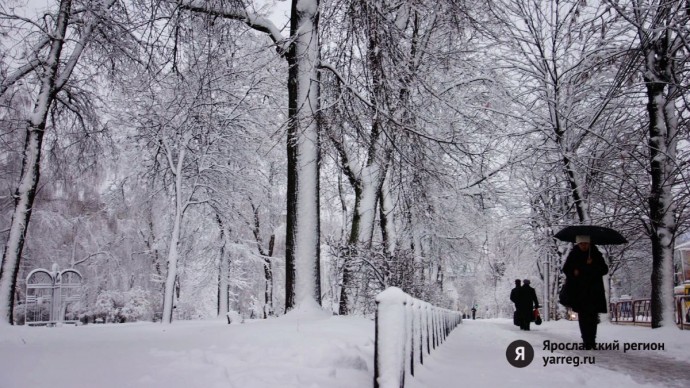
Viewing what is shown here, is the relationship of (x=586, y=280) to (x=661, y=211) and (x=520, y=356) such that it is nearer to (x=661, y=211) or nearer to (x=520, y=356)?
(x=520, y=356)

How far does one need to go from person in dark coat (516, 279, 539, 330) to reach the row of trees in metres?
2.75

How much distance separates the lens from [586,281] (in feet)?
24.9

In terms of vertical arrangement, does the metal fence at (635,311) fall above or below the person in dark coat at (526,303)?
below

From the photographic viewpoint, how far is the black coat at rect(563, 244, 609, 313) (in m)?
7.52

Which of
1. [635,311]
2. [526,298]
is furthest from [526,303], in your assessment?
[635,311]

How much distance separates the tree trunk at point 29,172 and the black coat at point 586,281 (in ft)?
35.5

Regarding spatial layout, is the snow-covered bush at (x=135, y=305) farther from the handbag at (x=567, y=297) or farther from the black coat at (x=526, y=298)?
the handbag at (x=567, y=297)

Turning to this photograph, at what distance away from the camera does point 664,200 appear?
1156cm

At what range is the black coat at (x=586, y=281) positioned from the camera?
7516 mm

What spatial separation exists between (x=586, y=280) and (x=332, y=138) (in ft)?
16.7

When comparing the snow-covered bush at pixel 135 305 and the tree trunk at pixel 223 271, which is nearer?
the tree trunk at pixel 223 271

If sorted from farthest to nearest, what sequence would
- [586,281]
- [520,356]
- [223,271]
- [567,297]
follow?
[223,271] < [567,297] < [586,281] < [520,356]

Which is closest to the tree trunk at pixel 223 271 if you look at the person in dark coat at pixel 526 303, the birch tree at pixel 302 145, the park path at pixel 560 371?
the person in dark coat at pixel 526 303

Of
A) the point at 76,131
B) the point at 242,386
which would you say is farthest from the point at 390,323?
the point at 76,131
